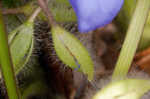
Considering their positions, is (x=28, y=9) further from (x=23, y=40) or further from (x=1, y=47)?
(x=1, y=47)

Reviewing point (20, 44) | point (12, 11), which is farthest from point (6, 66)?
point (12, 11)

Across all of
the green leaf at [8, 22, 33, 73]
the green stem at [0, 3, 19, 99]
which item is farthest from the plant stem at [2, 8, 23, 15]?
the green stem at [0, 3, 19, 99]

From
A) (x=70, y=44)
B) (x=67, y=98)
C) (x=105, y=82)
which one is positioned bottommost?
(x=67, y=98)

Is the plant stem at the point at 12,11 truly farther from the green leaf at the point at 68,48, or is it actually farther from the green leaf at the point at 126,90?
the green leaf at the point at 126,90

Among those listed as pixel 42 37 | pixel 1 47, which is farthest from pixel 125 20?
pixel 1 47

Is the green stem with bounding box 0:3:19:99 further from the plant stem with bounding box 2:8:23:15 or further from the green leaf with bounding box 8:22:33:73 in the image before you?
the plant stem with bounding box 2:8:23:15

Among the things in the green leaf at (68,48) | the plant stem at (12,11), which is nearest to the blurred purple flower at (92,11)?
the green leaf at (68,48)

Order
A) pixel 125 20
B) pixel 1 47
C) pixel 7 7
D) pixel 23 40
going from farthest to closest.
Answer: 1. pixel 125 20
2. pixel 7 7
3. pixel 23 40
4. pixel 1 47
